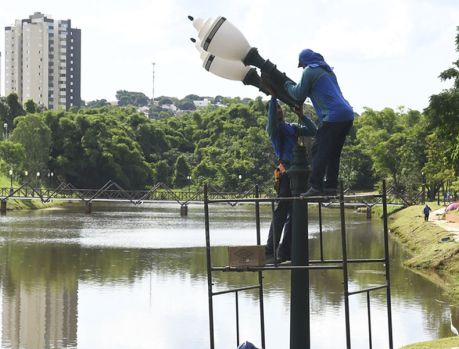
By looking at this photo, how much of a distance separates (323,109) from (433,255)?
28.7m

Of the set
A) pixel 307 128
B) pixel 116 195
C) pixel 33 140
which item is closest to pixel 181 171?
pixel 116 195

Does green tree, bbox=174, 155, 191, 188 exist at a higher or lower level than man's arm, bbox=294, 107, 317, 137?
higher

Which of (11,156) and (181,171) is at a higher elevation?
(11,156)

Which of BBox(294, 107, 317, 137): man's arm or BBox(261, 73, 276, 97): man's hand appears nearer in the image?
BBox(261, 73, 276, 97): man's hand

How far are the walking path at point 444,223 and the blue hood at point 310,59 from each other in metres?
30.6

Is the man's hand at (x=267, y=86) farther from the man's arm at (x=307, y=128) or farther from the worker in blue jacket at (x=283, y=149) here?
the man's arm at (x=307, y=128)

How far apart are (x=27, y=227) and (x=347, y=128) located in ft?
166

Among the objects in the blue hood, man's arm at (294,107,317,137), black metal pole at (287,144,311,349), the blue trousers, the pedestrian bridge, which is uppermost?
the pedestrian bridge

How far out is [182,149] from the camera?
11981 cm

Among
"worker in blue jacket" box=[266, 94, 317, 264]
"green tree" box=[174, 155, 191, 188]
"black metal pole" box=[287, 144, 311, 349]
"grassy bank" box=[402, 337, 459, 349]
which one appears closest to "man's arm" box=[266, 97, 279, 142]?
"worker in blue jacket" box=[266, 94, 317, 264]

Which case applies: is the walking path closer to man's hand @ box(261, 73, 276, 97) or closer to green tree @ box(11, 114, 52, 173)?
man's hand @ box(261, 73, 276, 97)

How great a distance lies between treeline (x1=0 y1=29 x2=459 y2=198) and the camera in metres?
84.0

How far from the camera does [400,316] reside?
84.2 feet

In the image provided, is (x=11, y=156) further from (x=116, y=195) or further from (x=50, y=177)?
(x=116, y=195)
